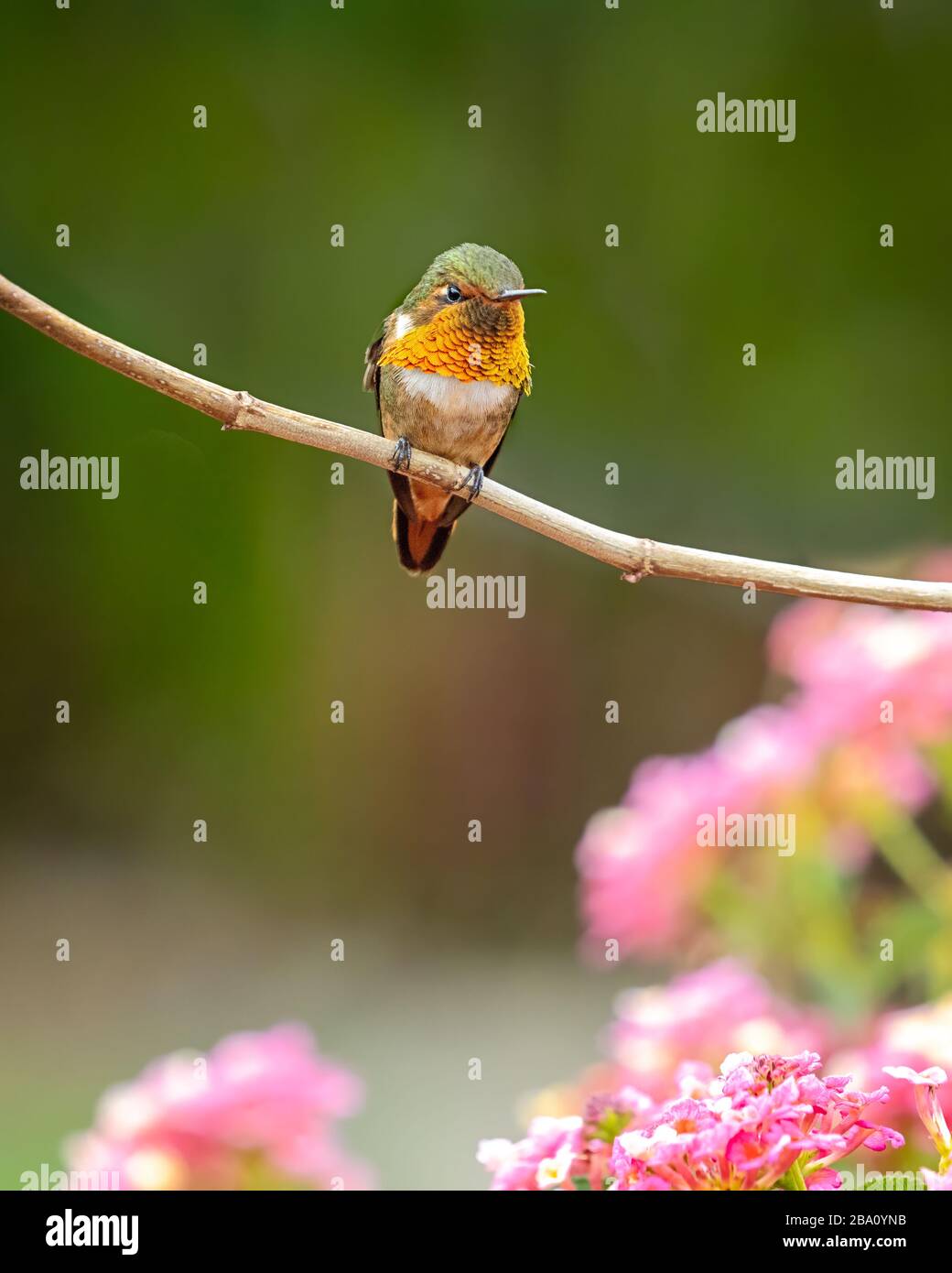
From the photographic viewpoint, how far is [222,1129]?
0.94m

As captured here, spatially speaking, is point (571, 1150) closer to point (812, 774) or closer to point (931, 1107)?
point (931, 1107)

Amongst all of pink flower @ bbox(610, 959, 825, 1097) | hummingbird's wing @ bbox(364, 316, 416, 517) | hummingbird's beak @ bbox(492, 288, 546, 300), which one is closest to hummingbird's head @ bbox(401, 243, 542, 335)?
hummingbird's beak @ bbox(492, 288, 546, 300)

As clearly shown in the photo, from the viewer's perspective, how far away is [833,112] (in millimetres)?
2727

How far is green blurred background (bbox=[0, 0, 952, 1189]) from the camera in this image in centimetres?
269

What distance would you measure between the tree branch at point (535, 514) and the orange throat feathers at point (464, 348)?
1.66ft

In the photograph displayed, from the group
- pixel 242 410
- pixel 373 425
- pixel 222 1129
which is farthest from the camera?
pixel 373 425

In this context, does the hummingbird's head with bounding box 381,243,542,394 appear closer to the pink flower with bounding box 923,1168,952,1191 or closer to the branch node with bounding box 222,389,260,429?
the branch node with bounding box 222,389,260,429

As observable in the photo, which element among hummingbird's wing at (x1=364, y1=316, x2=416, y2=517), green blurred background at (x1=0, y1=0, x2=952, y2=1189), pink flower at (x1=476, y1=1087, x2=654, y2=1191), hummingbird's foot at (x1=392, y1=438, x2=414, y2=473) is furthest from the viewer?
green blurred background at (x1=0, y1=0, x2=952, y2=1189)

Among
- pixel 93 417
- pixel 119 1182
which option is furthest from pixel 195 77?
pixel 119 1182

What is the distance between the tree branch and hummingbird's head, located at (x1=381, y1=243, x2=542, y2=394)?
0.50 metres

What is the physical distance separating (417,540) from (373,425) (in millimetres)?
1187

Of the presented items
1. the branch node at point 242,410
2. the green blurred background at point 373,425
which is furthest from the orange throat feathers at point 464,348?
the green blurred background at point 373,425

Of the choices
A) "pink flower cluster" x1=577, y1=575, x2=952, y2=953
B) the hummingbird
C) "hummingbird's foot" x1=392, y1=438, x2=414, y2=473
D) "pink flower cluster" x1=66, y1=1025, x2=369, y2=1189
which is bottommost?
"pink flower cluster" x1=66, y1=1025, x2=369, y2=1189

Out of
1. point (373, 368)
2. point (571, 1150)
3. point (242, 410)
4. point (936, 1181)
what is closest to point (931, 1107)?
point (936, 1181)
